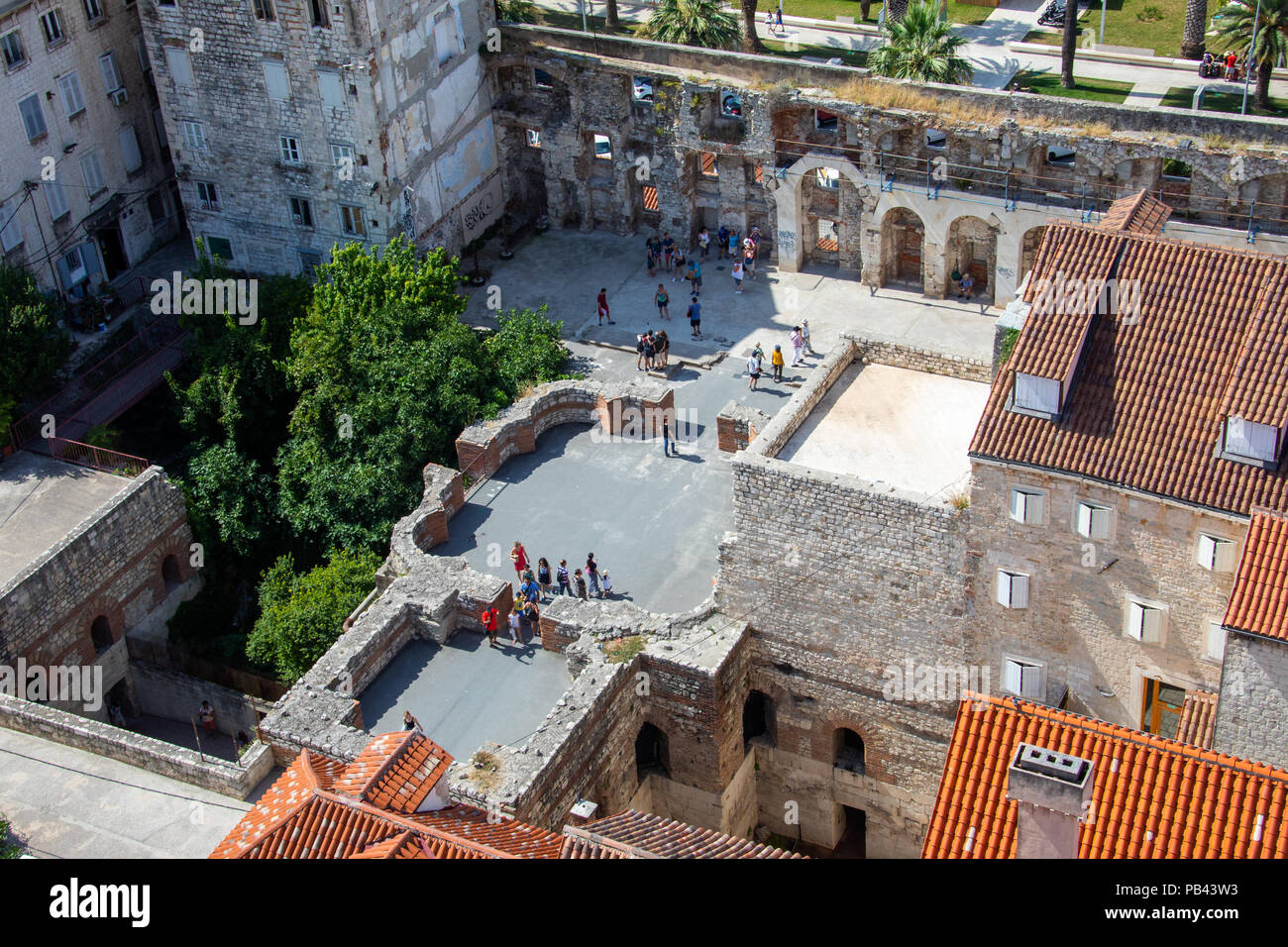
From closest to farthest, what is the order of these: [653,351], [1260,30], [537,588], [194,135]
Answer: [537,588]
[653,351]
[194,135]
[1260,30]

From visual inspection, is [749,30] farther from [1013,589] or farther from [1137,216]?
[1013,589]

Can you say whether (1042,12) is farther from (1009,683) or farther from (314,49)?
(1009,683)

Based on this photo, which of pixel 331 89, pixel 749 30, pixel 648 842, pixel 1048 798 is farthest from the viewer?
pixel 749 30

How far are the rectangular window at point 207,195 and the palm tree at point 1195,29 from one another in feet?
150

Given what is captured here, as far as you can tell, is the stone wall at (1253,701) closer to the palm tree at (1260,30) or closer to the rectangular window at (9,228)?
the palm tree at (1260,30)

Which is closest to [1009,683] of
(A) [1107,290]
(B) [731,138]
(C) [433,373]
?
(A) [1107,290]

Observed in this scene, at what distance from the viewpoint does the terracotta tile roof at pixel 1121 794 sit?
106ft

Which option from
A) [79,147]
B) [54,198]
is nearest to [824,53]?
[79,147]

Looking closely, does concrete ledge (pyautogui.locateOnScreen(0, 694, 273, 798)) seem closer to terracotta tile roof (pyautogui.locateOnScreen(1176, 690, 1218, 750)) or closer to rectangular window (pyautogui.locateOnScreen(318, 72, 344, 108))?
terracotta tile roof (pyautogui.locateOnScreen(1176, 690, 1218, 750))

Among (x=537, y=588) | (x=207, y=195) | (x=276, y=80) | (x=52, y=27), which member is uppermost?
(x=52, y=27)

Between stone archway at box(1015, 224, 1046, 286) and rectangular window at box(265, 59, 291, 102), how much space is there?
27226 millimetres

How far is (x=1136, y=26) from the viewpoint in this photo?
84375 mm

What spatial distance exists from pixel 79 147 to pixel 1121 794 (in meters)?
47.9

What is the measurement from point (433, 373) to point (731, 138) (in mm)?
17333
